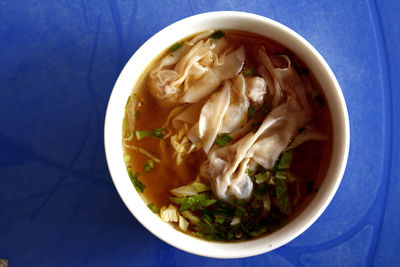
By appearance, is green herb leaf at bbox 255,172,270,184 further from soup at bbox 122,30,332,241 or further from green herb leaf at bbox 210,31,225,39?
green herb leaf at bbox 210,31,225,39

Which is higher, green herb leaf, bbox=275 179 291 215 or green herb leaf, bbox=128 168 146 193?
green herb leaf, bbox=275 179 291 215

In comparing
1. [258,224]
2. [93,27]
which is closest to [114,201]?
[258,224]

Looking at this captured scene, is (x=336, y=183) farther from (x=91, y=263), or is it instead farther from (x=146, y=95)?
(x=91, y=263)

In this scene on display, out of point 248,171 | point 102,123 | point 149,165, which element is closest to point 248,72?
point 248,171

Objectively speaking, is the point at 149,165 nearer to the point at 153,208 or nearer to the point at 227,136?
the point at 153,208

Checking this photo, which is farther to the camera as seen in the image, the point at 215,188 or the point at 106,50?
the point at 106,50

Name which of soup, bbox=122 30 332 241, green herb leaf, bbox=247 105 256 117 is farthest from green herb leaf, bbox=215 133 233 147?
green herb leaf, bbox=247 105 256 117
